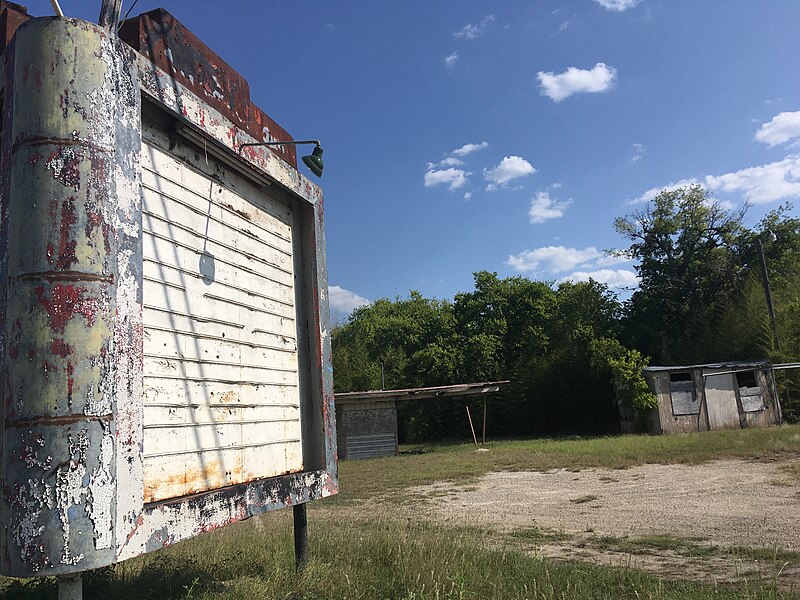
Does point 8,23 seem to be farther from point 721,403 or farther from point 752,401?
point 752,401

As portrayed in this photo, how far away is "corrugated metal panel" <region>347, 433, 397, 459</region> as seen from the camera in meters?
22.8

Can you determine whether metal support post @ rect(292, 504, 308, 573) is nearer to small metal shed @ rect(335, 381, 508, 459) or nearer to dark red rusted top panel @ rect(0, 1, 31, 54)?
dark red rusted top panel @ rect(0, 1, 31, 54)

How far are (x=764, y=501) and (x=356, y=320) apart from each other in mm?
47676

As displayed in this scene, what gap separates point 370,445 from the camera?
2292 cm

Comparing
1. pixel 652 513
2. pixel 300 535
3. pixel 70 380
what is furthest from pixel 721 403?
pixel 70 380

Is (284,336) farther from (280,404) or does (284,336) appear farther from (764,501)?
(764,501)

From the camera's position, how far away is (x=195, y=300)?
383 centimetres

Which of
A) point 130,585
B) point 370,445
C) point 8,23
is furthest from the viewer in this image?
point 370,445

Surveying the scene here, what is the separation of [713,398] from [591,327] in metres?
8.16

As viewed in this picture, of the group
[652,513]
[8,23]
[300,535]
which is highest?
[8,23]

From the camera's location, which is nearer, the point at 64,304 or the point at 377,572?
the point at 64,304

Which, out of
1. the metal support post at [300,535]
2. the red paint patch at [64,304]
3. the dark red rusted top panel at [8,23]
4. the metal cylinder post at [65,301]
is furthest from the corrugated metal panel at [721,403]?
the dark red rusted top panel at [8,23]

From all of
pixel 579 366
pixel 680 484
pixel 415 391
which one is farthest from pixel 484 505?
pixel 579 366

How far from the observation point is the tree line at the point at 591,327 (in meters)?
28.5
